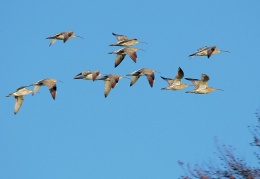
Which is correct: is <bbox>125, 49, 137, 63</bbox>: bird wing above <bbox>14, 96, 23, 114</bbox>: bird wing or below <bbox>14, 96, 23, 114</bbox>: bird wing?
above

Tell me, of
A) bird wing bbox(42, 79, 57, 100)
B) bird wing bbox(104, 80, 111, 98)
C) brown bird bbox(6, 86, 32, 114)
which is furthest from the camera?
brown bird bbox(6, 86, 32, 114)

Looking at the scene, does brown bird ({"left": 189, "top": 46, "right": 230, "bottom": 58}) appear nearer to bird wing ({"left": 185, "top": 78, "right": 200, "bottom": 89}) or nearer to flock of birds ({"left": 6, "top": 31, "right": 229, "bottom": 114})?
flock of birds ({"left": 6, "top": 31, "right": 229, "bottom": 114})

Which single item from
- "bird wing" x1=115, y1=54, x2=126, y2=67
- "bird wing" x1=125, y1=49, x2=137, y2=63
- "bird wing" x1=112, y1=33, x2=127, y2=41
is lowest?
"bird wing" x1=115, y1=54, x2=126, y2=67

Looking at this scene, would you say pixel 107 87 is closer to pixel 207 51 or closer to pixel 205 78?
pixel 205 78

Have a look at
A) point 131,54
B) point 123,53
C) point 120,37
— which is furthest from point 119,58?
point 120,37

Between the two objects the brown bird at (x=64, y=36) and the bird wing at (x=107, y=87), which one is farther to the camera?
the brown bird at (x=64, y=36)

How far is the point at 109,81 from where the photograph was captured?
29.6 metres

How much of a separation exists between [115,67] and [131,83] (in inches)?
39.7

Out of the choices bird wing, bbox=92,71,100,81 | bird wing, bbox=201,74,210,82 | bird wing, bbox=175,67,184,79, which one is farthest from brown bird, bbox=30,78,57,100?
bird wing, bbox=201,74,210,82

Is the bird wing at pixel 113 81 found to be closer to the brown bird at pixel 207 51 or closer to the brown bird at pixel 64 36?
the brown bird at pixel 64 36

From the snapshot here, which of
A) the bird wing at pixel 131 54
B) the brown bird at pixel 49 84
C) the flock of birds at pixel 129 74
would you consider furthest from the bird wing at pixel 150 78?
the brown bird at pixel 49 84

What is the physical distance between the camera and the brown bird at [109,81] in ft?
95.9

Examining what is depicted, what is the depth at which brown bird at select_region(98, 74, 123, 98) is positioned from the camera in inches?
1151

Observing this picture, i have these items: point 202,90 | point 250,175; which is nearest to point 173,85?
point 202,90
